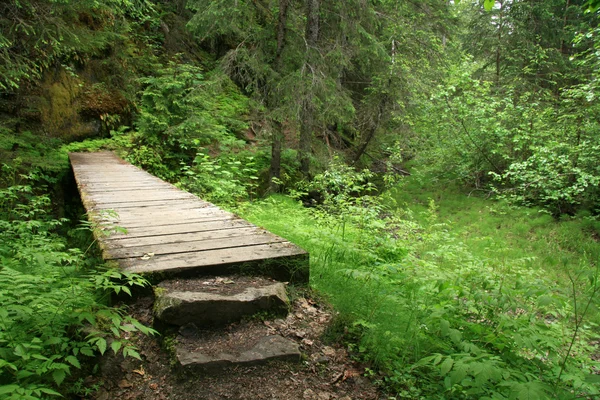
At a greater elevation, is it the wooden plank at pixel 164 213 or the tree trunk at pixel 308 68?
the tree trunk at pixel 308 68

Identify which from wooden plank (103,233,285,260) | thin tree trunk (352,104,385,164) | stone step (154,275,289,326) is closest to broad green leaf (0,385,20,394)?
stone step (154,275,289,326)

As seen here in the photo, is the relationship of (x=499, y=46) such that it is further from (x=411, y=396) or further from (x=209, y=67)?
(x=411, y=396)

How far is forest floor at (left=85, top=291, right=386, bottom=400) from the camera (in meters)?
2.13

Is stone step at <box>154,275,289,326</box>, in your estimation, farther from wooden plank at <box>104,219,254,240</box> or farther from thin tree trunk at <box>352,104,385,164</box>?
thin tree trunk at <box>352,104,385,164</box>

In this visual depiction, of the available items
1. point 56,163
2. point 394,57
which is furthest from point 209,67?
point 56,163

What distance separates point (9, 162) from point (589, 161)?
46.1ft

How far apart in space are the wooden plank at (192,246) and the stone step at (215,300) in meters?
0.48

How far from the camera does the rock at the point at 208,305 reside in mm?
2471

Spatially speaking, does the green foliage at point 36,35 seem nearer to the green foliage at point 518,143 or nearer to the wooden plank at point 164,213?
the wooden plank at point 164,213

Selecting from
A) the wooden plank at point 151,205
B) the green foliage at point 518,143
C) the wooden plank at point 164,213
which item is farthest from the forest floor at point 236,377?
the green foliage at point 518,143

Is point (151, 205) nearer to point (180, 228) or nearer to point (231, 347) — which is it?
point (180, 228)

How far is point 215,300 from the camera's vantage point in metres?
2.55

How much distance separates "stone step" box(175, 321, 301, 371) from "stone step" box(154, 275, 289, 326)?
0.26 ft

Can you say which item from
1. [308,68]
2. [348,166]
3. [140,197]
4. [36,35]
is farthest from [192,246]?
[348,166]
